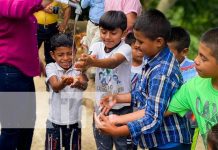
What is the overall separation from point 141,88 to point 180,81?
0.23 metres

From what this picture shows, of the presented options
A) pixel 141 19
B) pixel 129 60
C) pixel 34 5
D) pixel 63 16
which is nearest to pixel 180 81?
pixel 141 19

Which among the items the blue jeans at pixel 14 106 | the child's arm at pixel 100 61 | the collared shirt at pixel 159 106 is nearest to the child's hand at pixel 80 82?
the child's arm at pixel 100 61

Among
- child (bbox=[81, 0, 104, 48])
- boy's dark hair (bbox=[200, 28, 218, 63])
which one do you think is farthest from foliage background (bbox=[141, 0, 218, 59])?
boy's dark hair (bbox=[200, 28, 218, 63])

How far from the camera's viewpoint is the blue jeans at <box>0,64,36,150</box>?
3.42m

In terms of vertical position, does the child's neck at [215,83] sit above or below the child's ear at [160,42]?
below

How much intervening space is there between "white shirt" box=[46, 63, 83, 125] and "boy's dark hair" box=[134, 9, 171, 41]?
1078 mm

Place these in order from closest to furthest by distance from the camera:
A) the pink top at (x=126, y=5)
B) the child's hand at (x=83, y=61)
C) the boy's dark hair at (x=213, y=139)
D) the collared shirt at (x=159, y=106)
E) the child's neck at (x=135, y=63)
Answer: the boy's dark hair at (x=213, y=139) < the collared shirt at (x=159, y=106) < the child's hand at (x=83, y=61) < the child's neck at (x=135, y=63) < the pink top at (x=126, y=5)

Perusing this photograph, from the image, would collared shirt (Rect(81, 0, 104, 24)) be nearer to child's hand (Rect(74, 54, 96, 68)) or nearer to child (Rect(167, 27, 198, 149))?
child (Rect(167, 27, 198, 149))

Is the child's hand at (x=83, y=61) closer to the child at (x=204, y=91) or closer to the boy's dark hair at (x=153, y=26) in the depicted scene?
the boy's dark hair at (x=153, y=26)

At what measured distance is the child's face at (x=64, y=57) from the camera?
363 cm

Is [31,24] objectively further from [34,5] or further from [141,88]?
[141,88]

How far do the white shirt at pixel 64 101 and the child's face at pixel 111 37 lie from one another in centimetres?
36

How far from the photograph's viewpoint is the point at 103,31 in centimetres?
347

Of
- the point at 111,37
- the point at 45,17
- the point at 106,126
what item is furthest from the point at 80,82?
the point at 45,17
